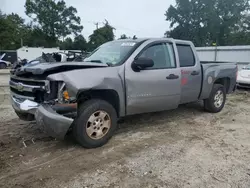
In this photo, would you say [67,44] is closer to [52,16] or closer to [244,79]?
[52,16]

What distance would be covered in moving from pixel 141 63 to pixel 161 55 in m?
0.91

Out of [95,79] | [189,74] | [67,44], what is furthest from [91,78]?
[67,44]

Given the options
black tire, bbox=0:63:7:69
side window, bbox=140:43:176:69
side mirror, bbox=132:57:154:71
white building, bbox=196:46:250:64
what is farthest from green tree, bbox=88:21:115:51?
side mirror, bbox=132:57:154:71

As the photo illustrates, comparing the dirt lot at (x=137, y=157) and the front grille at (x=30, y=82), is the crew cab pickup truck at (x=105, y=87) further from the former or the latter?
the dirt lot at (x=137, y=157)

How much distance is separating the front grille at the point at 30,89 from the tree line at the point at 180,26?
1718 inches

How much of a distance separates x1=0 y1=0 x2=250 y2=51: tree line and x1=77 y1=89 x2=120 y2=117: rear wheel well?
141 ft

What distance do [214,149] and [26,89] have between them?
327 centimetres

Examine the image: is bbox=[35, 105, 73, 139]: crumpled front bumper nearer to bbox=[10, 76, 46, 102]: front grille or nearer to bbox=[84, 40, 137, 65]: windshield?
bbox=[10, 76, 46, 102]: front grille

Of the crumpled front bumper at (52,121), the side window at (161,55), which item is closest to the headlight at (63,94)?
the crumpled front bumper at (52,121)

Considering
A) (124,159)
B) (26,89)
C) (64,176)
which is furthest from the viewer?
(26,89)

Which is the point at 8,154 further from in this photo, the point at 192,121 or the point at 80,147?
the point at 192,121

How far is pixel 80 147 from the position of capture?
4.36 m

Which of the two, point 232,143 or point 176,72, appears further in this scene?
point 176,72

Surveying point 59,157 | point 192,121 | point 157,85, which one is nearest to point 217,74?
point 192,121
